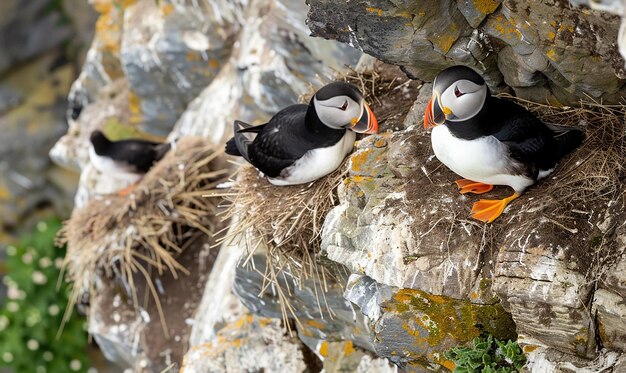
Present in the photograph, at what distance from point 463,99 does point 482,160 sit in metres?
0.28

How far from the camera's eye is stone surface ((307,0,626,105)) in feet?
10.1

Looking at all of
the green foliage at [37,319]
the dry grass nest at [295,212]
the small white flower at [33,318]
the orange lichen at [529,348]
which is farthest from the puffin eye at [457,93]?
the small white flower at [33,318]

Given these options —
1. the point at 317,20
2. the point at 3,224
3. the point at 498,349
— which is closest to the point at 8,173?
the point at 3,224

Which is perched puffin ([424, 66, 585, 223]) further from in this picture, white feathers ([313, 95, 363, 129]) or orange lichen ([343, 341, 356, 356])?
orange lichen ([343, 341, 356, 356])

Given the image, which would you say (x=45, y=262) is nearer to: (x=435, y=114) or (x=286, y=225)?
(x=286, y=225)

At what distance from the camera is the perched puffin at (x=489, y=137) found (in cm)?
327

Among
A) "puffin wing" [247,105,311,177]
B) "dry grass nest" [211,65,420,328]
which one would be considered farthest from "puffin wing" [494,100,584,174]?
"puffin wing" [247,105,311,177]

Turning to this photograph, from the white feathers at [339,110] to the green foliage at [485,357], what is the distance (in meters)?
1.39

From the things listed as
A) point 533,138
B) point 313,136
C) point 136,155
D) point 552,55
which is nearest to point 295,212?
point 313,136

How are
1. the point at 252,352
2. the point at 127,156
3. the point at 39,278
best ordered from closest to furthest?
the point at 252,352 → the point at 127,156 → the point at 39,278

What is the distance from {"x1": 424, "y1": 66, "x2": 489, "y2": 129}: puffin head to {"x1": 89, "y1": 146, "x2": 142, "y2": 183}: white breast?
13.1 feet

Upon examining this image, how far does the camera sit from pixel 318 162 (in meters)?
4.16

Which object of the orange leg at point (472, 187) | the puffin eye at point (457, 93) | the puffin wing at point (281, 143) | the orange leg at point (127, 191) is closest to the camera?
the puffin eye at point (457, 93)

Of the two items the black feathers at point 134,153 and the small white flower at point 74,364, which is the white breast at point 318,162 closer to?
the black feathers at point 134,153
